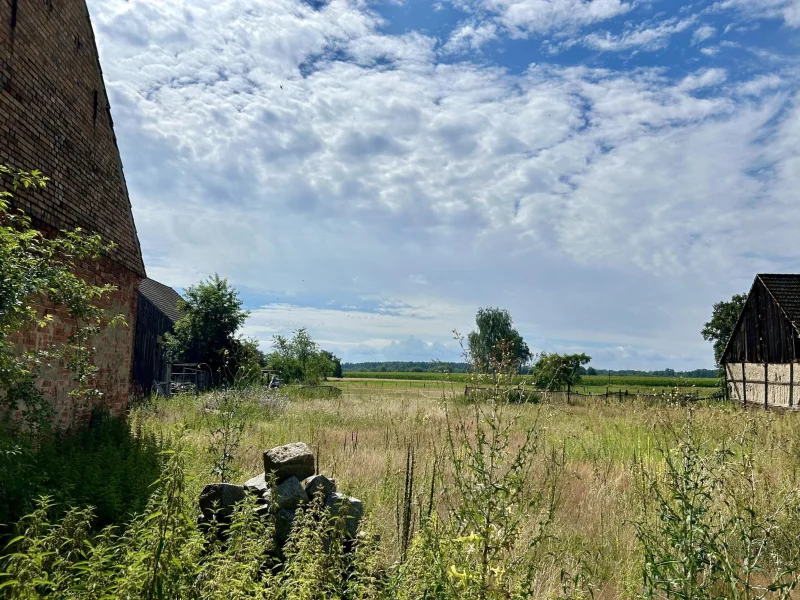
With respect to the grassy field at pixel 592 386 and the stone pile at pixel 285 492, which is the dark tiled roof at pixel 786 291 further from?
the stone pile at pixel 285 492

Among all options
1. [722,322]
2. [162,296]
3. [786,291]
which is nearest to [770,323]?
[786,291]

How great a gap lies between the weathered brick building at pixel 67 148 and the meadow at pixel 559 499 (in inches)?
96.4

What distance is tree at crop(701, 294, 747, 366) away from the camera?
4196cm

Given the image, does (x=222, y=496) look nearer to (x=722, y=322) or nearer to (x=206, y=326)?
(x=206, y=326)

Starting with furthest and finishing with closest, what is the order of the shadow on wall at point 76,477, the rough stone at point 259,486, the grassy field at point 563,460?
the rough stone at point 259,486
the shadow on wall at point 76,477
the grassy field at point 563,460

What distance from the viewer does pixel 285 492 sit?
213 inches

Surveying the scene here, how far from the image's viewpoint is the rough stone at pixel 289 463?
5.76 metres

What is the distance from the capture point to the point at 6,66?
27.3 ft

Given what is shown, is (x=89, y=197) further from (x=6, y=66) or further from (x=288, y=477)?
(x=288, y=477)

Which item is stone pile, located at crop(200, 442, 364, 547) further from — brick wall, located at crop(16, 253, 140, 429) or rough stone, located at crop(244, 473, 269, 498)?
brick wall, located at crop(16, 253, 140, 429)

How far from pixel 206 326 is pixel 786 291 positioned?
2629 centimetres

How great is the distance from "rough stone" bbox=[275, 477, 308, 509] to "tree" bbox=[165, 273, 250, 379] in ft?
71.7

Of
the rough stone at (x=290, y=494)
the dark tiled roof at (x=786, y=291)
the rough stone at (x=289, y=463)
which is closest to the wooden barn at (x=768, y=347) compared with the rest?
the dark tiled roof at (x=786, y=291)

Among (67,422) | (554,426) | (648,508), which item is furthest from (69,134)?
(554,426)
